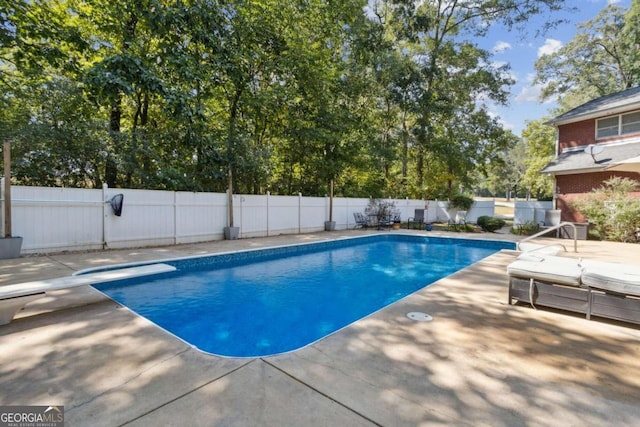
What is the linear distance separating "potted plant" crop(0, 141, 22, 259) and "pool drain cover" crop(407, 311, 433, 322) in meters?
7.82

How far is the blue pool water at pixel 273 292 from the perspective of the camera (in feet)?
12.2

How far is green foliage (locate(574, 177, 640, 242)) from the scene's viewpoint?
9.46 meters

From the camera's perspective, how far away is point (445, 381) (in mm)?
2217

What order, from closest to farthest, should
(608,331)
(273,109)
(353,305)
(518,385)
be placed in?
1. (518,385)
2. (608,331)
3. (353,305)
4. (273,109)

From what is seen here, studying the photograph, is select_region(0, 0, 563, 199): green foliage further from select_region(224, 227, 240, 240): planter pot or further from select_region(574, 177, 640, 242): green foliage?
select_region(574, 177, 640, 242): green foliage

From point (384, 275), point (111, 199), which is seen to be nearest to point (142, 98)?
point (111, 199)

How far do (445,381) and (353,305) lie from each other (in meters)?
2.67

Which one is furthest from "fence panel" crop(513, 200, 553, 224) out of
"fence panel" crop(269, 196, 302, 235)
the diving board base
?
the diving board base

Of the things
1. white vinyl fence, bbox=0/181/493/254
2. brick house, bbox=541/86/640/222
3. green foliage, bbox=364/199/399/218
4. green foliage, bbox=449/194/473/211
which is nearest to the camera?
white vinyl fence, bbox=0/181/493/254

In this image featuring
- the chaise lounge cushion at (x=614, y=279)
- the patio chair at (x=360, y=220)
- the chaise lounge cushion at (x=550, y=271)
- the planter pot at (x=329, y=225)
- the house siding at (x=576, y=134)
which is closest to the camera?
the chaise lounge cushion at (x=614, y=279)

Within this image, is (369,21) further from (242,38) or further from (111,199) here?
(111,199)

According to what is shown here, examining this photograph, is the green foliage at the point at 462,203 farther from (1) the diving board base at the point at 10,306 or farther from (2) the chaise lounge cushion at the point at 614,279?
(1) the diving board base at the point at 10,306

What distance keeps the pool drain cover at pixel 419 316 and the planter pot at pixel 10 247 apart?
7.80m

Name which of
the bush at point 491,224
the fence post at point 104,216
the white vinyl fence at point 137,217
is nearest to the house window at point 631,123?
the bush at point 491,224
